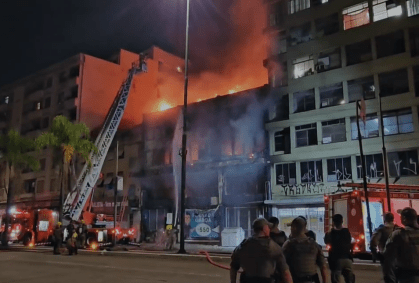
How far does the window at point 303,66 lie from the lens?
31156 mm

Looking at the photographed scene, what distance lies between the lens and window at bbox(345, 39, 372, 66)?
93.6 feet

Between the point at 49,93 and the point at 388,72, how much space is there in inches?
1544

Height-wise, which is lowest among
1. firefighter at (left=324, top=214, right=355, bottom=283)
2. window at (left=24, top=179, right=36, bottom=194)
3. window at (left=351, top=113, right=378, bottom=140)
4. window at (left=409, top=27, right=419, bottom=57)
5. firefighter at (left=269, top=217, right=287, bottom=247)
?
firefighter at (left=324, top=214, right=355, bottom=283)

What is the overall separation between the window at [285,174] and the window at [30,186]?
1294 inches

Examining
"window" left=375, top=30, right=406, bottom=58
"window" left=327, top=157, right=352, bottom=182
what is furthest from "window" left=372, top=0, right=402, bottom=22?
"window" left=327, top=157, right=352, bottom=182

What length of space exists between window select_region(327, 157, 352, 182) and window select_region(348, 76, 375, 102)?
4250 mm

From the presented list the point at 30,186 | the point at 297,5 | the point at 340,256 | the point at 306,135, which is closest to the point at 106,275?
the point at 340,256

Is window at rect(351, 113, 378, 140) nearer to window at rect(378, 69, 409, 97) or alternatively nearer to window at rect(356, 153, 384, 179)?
window at rect(356, 153, 384, 179)

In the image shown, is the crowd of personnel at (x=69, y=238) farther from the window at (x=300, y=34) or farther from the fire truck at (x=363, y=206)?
the window at (x=300, y=34)

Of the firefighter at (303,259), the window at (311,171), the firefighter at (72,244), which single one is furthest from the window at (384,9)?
the firefighter at (303,259)

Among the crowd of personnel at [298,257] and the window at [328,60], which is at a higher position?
the window at [328,60]

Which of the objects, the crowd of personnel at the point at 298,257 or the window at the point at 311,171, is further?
the window at the point at 311,171

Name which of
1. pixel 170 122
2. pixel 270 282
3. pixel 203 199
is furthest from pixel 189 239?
pixel 270 282

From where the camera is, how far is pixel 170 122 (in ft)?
123
